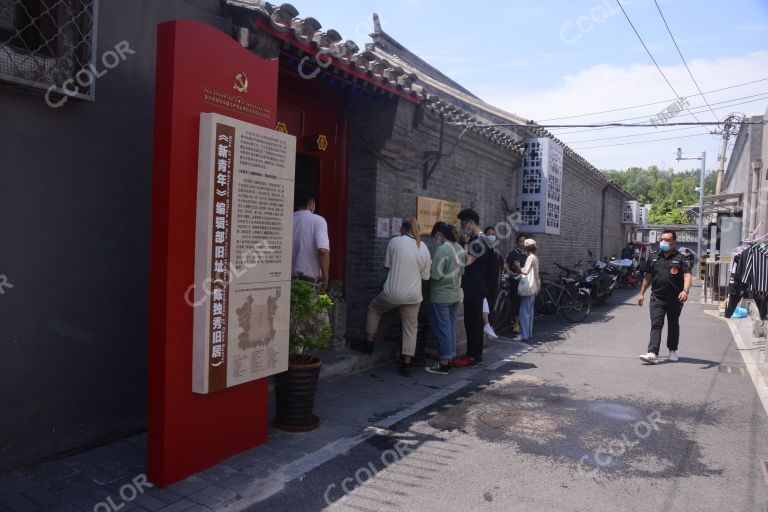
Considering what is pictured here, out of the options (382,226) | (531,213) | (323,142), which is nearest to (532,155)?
(531,213)

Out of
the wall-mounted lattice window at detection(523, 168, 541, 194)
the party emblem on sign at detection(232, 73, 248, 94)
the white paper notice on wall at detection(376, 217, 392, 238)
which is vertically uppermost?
the wall-mounted lattice window at detection(523, 168, 541, 194)

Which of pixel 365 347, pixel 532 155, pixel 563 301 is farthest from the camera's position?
pixel 532 155

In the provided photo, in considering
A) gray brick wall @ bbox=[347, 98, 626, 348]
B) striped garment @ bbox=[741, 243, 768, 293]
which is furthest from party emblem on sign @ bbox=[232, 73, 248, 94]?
striped garment @ bbox=[741, 243, 768, 293]

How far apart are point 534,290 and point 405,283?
11.8 feet

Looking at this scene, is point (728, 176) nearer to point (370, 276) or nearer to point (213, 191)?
point (370, 276)

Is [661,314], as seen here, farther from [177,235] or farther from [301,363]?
[177,235]

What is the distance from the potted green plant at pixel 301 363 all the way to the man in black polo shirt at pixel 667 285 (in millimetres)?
5011

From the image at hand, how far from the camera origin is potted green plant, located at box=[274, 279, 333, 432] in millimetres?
4578

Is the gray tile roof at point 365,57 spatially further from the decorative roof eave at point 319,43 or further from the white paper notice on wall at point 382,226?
the white paper notice on wall at point 382,226

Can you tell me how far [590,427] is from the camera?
16.6 feet

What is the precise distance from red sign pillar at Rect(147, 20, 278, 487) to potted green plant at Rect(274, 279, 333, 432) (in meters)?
0.89

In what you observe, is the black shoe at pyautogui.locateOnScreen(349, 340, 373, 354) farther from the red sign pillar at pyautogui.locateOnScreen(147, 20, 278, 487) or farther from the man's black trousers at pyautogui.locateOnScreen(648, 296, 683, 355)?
the man's black trousers at pyautogui.locateOnScreen(648, 296, 683, 355)

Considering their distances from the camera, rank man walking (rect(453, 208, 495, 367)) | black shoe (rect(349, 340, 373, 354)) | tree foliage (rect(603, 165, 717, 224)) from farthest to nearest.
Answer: tree foliage (rect(603, 165, 717, 224)) < man walking (rect(453, 208, 495, 367)) < black shoe (rect(349, 340, 373, 354))

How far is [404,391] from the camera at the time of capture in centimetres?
602
